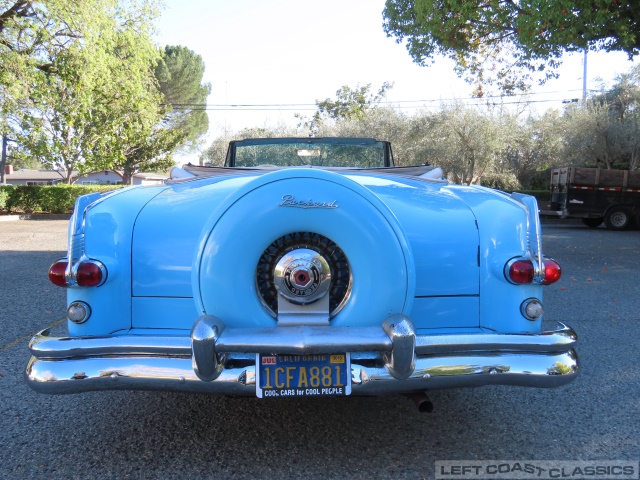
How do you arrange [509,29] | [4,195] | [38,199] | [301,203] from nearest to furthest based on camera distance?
[301,203]
[509,29]
[4,195]
[38,199]

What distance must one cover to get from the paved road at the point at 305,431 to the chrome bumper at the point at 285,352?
1.62 ft

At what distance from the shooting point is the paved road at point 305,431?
2.69m

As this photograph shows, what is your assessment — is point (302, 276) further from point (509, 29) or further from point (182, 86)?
point (182, 86)

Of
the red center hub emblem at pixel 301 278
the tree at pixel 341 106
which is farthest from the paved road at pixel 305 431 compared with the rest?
the tree at pixel 341 106

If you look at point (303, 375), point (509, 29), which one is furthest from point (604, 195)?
point (303, 375)

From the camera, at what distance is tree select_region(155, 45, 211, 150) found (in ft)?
155

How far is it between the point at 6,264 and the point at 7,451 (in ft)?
24.5

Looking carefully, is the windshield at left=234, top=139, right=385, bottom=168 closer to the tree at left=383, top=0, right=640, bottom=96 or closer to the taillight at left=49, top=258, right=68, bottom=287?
the taillight at left=49, top=258, right=68, bottom=287

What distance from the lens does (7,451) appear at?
2801 mm

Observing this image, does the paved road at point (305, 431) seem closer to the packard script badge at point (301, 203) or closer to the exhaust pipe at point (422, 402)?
the exhaust pipe at point (422, 402)

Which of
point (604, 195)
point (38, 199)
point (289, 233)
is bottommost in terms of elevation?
point (38, 199)

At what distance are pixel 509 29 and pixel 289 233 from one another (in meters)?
12.6

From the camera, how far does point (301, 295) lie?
2.49 meters

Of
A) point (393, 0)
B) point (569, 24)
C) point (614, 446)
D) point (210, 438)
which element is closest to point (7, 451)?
point (210, 438)
